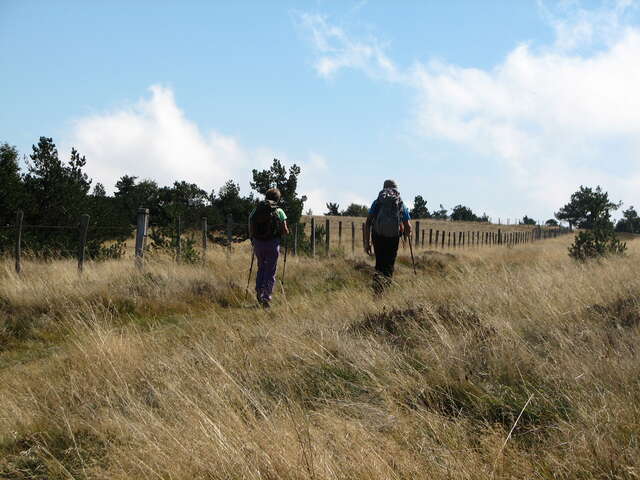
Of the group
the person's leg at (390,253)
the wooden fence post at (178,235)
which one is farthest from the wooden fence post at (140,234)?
the person's leg at (390,253)

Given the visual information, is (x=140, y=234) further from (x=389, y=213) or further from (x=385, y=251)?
(x=389, y=213)

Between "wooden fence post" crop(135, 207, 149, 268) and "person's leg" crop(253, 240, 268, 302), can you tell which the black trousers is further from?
"wooden fence post" crop(135, 207, 149, 268)

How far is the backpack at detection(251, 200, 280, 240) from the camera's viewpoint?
8.17m

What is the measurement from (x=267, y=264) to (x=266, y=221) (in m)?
0.67

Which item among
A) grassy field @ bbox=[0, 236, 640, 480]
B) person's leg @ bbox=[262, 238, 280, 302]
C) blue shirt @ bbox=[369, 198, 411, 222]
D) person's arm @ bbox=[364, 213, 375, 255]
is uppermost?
blue shirt @ bbox=[369, 198, 411, 222]

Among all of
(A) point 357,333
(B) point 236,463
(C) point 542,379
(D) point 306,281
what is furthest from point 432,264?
(B) point 236,463

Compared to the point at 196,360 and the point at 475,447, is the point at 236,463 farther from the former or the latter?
the point at 196,360

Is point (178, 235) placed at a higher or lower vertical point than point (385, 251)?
higher

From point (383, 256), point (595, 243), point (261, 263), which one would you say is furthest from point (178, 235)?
point (595, 243)

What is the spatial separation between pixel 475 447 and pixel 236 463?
1163mm

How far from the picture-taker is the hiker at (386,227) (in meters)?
7.97

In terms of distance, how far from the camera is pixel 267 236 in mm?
8242

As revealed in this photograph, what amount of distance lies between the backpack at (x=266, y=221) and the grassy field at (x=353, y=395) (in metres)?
2.39

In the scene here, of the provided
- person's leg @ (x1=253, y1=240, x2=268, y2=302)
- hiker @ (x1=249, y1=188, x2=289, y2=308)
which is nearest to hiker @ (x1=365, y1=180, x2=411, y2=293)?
hiker @ (x1=249, y1=188, x2=289, y2=308)
